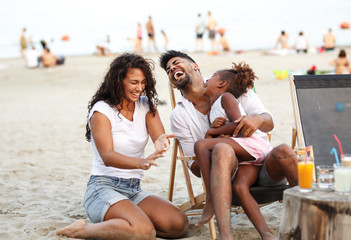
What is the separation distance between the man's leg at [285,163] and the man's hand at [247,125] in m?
0.23

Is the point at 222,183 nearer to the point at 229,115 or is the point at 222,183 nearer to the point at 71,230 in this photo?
the point at 229,115

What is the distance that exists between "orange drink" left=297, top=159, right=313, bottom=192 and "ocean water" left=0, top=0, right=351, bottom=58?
2466cm

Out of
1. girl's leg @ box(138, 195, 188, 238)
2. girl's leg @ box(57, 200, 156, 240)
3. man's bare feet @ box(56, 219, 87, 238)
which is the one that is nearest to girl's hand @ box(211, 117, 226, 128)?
girl's leg @ box(138, 195, 188, 238)

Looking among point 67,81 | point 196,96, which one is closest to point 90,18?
point 67,81

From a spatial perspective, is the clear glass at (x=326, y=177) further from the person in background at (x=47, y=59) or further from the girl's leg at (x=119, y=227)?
the person in background at (x=47, y=59)

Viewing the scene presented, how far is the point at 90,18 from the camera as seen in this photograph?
1767 inches

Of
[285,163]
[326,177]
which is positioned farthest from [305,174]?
[285,163]

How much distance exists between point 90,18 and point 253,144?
142 ft

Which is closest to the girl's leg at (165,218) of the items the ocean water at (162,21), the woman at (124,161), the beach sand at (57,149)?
the woman at (124,161)

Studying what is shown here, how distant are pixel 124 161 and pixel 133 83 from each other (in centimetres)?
59

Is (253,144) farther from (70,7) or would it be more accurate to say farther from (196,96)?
(70,7)

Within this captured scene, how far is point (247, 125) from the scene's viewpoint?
3.40m

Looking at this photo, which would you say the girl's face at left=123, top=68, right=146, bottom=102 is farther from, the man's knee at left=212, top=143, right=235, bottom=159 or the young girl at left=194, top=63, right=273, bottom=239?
the man's knee at left=212, top=143, right=235, bottom=159

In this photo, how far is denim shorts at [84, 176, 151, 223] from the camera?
338 centimetres
